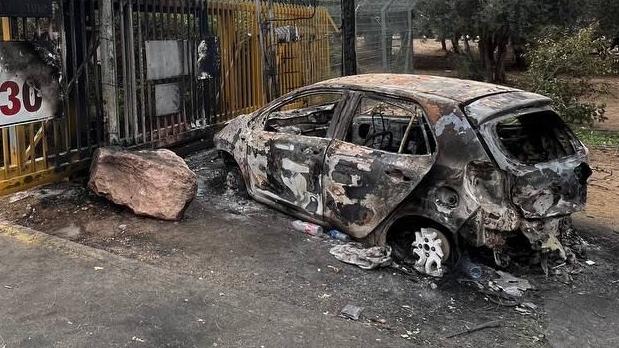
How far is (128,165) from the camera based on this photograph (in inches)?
247

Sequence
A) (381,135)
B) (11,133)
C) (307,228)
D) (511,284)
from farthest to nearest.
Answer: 1. (11,133)
2. (381,135)
3. (307,228)
4. (511,284)

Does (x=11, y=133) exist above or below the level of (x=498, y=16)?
below

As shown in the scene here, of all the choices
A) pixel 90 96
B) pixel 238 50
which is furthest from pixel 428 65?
pixel 90 96

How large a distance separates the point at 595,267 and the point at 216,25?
21.3 ft

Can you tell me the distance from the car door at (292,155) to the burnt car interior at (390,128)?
312mm

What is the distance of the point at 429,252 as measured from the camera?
5156 mm

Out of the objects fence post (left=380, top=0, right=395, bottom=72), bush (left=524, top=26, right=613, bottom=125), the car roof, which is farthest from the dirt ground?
fence post (left=380, top=0, right=395, bottom=72)

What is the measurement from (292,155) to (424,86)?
1421 millimetres

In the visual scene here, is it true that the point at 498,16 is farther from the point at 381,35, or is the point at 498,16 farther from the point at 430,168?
the point at 430,168

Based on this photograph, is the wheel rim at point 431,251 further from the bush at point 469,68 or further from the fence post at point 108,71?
the bush at point 469,68

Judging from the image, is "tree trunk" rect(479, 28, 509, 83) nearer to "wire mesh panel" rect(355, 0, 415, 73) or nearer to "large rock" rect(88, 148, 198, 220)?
"wire mesh panel" rect(355, 0, 415, 73)

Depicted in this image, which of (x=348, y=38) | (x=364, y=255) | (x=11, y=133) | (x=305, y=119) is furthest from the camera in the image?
(x=348, y=38)

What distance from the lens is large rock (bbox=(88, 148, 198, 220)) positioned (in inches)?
241

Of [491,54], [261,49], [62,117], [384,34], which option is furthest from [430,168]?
[491,54]
